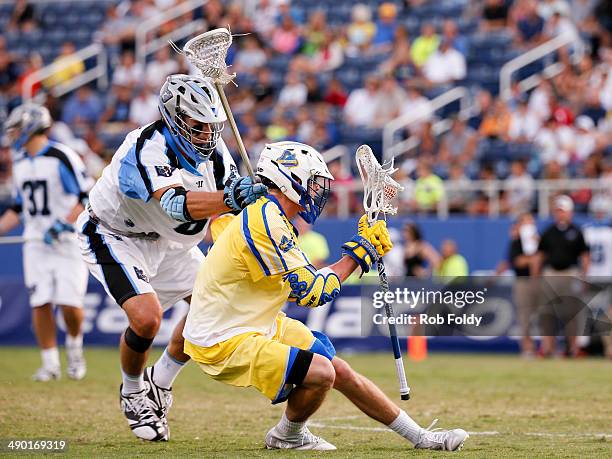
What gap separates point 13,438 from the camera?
820 cm

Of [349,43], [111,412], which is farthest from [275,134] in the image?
[111,412]

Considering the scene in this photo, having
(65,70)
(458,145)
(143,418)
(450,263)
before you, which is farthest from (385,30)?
(143,418)

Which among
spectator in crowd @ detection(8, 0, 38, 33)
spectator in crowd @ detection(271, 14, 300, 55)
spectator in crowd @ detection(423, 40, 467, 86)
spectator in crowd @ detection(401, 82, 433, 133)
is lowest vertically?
spectator in crowd @ detection(401, 82, 433, 133)

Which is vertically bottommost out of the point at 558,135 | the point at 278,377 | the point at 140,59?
the point at 278,377

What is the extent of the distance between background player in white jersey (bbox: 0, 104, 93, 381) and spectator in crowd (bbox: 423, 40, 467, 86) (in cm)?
960

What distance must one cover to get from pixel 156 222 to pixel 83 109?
45.8ft

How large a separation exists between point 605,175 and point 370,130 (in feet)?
13.9

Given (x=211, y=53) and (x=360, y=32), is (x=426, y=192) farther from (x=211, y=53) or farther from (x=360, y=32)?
(x=211, y=53)

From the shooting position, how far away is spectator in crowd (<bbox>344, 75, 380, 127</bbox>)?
20.1m

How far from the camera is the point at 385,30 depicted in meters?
21.7

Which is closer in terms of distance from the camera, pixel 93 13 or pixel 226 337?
pixel 226 337

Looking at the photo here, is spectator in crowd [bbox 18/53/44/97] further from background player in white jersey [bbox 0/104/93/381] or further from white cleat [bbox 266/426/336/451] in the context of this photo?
white cleat [bbox 266/426/336/451]

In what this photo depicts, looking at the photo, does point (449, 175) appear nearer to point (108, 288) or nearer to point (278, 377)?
point (108, 288)

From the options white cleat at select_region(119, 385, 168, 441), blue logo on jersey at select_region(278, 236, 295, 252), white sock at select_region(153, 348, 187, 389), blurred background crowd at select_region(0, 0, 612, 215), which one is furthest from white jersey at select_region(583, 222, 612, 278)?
blue logo on jersey at select_region(278, 236, 295, 252)
